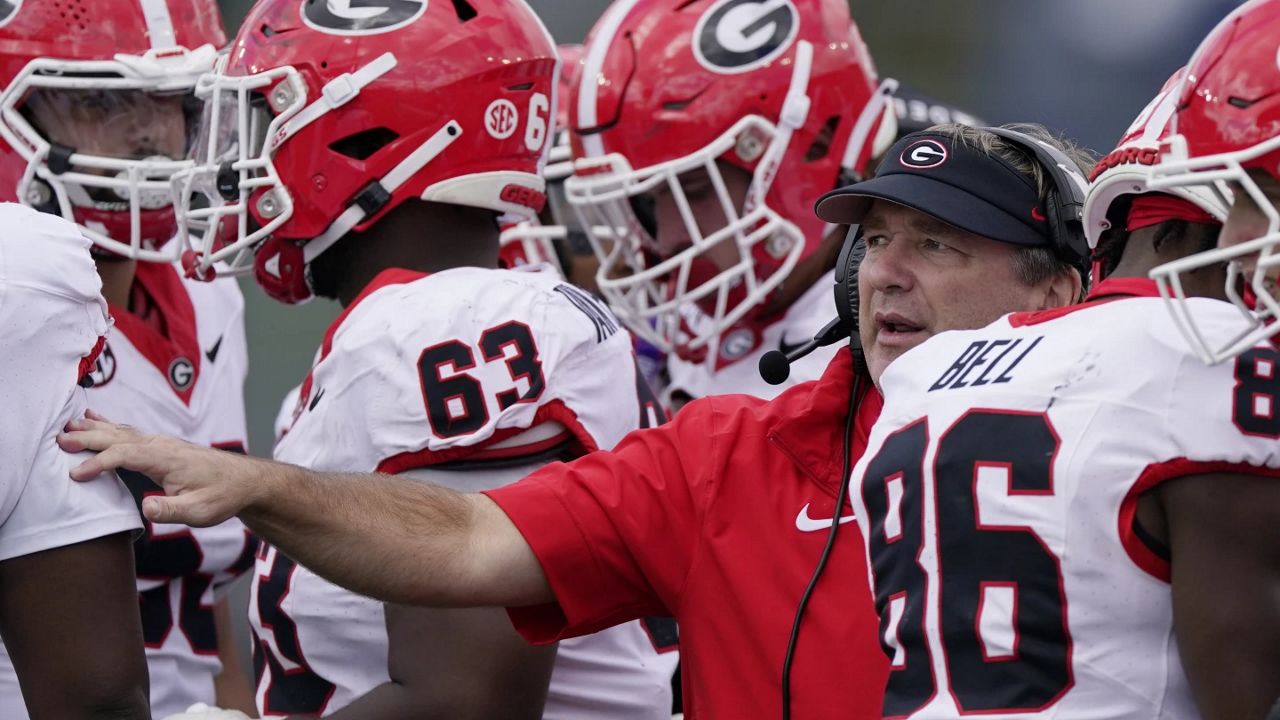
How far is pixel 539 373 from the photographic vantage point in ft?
8.09

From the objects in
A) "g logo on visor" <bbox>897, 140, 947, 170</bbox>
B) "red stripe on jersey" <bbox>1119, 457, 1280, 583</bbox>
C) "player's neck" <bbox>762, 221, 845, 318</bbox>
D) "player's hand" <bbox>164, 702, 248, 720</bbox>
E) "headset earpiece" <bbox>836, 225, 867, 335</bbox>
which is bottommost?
"player's neck" <bbox>762, 221, 845, 318</bbox>

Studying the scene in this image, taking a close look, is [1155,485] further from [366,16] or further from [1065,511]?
[366,16]

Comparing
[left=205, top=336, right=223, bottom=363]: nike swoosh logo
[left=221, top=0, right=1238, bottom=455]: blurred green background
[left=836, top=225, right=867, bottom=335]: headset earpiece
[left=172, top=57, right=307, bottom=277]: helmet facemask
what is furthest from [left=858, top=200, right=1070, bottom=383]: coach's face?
[left=221, top=0, right=1238, bottom=455]: blurred green background

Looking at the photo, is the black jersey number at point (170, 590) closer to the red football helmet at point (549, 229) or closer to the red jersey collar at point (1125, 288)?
the red football helmet at point (549, 229)

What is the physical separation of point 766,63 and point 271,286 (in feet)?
4.33

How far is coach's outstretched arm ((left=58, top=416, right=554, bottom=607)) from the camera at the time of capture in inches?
81.3

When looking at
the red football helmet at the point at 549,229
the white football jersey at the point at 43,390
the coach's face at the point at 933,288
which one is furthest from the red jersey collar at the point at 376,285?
the red football helmet at the point at 549,229

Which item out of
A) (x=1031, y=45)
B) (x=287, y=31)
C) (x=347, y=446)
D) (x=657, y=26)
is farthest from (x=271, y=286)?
(x=1031, y=45)

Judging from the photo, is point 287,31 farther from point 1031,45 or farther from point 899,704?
point 1031,45

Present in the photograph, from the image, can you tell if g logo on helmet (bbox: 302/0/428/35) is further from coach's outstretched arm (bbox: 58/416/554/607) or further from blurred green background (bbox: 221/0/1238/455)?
blurred green background (bbox: 221/0/1238/455)

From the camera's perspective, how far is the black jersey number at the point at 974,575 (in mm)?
1712

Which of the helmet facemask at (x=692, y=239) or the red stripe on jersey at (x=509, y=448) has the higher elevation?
the red stripe on jersey at (x=509, y=448)

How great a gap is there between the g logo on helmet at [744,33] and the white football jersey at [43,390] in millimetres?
1972

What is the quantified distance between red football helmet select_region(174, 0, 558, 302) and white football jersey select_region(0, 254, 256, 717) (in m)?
0.43
